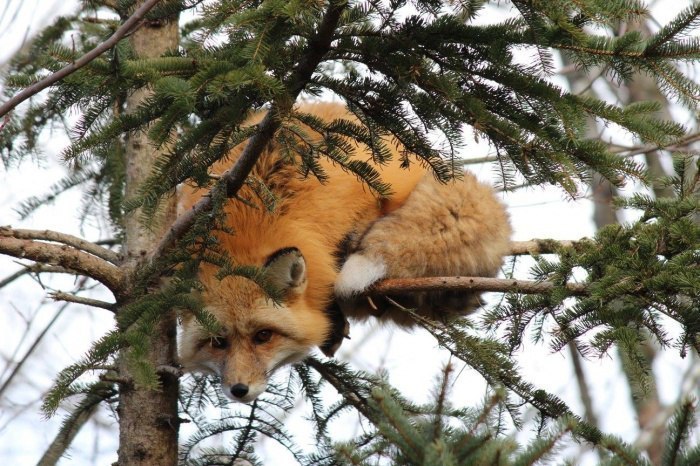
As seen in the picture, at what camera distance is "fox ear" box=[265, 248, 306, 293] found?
559cm

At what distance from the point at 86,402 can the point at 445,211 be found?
9.78 ft

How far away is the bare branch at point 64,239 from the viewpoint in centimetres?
446

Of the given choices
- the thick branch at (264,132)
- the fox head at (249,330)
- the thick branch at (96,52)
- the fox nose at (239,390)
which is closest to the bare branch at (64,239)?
the thick branch at (264,132)

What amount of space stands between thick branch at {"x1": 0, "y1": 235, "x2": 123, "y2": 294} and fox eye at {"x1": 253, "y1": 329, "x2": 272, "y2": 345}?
1.17 m

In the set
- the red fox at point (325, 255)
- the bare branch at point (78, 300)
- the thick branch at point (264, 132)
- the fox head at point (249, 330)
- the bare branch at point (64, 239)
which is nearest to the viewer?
the thick branch at point (264, 132)

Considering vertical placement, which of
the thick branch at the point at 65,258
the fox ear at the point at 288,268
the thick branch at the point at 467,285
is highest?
the fox ear at the point at 288,268

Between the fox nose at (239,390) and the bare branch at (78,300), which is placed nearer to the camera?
the bare branch at (78,300)

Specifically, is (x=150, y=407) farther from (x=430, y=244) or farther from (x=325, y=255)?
(x=430, y=244)

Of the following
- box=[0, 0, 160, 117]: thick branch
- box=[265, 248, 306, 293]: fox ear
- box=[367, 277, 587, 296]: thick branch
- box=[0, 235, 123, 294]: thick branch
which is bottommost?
box=[367, 277, 587, 296]: thick branch

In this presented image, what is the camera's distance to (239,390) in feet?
17.7

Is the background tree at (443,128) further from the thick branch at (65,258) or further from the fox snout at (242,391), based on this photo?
the fox snout at (242,391)

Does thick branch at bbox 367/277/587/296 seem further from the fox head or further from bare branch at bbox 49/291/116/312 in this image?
bare branch at bbox 49/291/116/312

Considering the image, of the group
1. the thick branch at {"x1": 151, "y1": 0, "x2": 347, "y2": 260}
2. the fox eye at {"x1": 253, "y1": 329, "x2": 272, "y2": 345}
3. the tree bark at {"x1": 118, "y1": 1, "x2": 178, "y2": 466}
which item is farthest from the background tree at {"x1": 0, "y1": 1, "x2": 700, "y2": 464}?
the fox eye at {"x1": 253, "y1": 329, "x2": 272, "y2": 345}

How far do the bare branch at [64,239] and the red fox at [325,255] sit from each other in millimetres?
687
